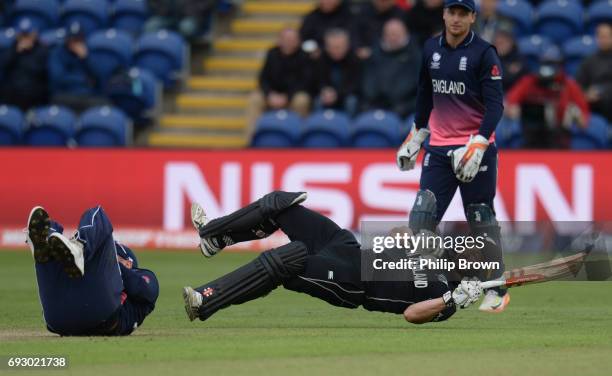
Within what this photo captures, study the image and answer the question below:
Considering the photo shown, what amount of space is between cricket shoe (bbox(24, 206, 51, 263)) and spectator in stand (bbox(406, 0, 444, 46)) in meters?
11.2

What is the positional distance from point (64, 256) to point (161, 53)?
12682 mm

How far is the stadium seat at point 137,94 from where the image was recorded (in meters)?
19.8

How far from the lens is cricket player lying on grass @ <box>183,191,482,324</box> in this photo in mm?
8852

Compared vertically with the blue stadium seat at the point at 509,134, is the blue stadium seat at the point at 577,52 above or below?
above

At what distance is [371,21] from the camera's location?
64.6 ft

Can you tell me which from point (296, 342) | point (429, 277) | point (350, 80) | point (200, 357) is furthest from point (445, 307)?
point (350, 80)

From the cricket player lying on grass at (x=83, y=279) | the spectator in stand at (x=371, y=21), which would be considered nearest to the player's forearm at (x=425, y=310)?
the cricket player lying on grass at (x=83, y=279)

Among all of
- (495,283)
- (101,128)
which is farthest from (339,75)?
(495,283)

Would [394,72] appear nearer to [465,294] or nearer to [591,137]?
[591,137]

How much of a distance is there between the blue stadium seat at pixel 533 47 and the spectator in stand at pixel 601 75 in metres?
0.75

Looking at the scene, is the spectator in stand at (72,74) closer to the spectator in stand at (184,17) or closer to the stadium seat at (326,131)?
the spectator in stand at (184,17)

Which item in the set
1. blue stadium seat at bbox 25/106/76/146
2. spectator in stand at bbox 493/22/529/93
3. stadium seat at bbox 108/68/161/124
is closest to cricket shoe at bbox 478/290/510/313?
spectator in stand at bbox 493/22/529/93

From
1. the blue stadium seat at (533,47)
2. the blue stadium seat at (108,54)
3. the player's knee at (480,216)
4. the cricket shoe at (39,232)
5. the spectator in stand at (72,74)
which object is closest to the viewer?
the cricket shoe at (39,232)

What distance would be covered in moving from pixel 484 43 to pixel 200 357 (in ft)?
13.0
